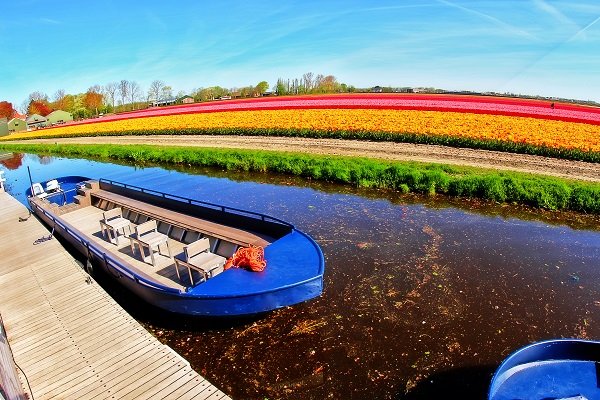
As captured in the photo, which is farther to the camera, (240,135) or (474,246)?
(240,135)

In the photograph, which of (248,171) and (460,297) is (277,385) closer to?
(460,297)

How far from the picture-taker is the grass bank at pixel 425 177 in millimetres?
14758

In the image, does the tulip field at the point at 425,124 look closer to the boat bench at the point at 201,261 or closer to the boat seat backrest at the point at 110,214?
the boat seat backrest at the point at 110,214

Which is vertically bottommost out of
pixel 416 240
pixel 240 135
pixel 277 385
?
pixel 277 385

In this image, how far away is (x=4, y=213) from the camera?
15461 millimetres

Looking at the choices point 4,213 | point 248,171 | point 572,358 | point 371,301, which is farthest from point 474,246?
point 4,213

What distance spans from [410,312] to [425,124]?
2187 cm

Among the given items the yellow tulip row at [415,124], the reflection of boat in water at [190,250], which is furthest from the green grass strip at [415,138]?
the reflection of boat in water at [190,250]

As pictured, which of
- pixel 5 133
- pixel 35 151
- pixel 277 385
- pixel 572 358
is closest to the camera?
pixel 572 358

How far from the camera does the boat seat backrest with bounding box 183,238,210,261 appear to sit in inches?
331

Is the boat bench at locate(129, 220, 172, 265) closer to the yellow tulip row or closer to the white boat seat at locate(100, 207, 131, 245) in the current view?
the white boat seat at locate(100, 207, 131, 245)

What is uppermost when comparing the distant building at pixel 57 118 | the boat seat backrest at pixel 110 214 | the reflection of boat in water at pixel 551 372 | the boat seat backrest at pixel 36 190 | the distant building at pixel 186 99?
the distant building at pixel 186 99

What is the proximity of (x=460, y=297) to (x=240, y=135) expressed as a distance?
27632 millimetres

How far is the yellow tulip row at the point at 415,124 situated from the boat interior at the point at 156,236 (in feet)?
62.2
